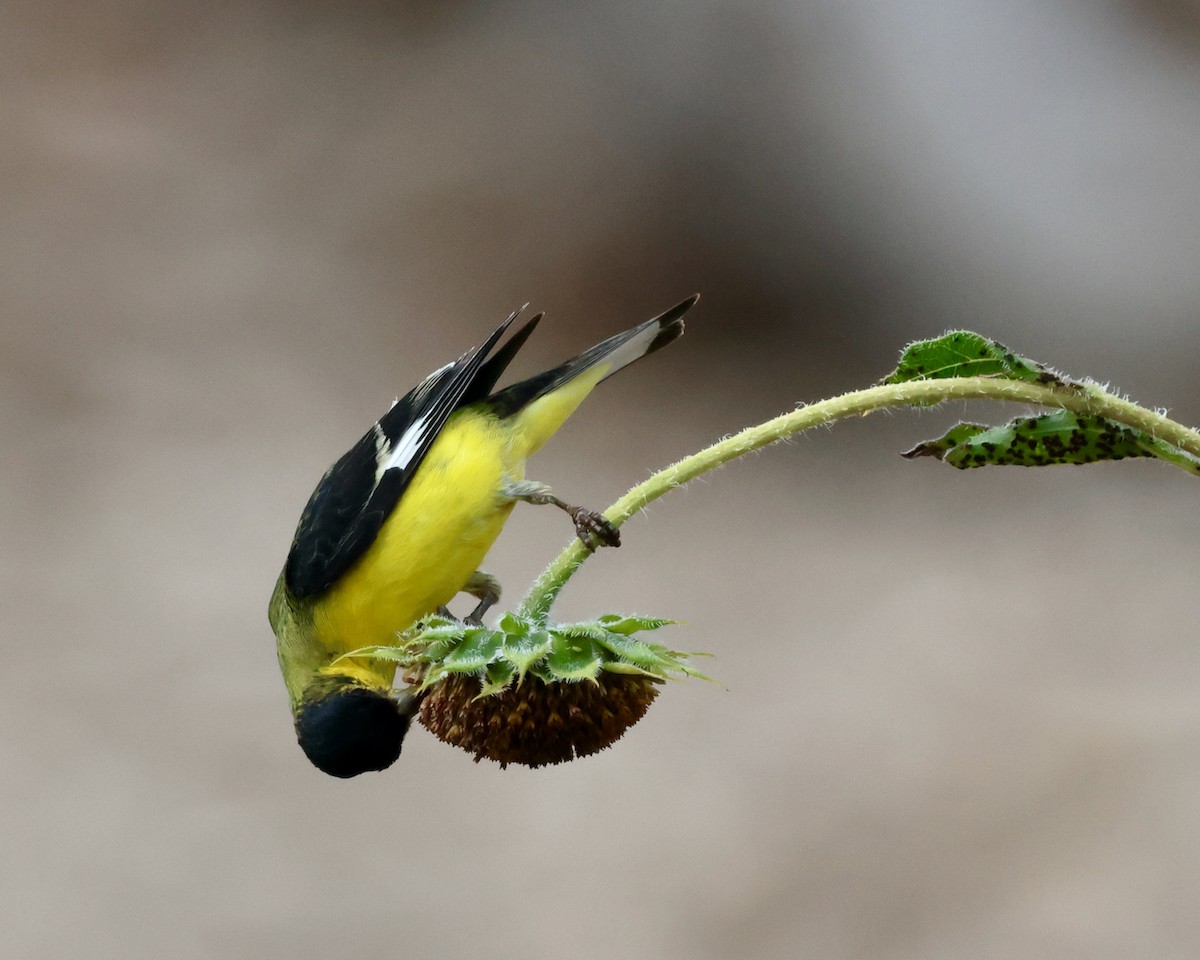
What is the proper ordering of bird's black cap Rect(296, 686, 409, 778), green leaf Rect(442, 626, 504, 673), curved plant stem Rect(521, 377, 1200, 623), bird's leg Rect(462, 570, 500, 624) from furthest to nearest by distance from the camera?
bird's leg Rect(462, 570, 500, 624) → bird's black cap Rect(296, 686, 409, 778) → green leaf Rect(442, 626, 504, 673) → curved plant stem Rect(521, 377, 1200, 623)

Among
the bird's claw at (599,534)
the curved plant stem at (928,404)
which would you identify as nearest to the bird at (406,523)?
the bird's claw at (599,534)

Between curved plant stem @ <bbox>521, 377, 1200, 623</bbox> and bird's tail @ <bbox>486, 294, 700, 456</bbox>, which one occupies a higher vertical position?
bird's tail @ <bbox>486, 294, 700, 456</bbox>

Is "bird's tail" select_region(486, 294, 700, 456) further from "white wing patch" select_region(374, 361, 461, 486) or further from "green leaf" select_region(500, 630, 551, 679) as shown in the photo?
"green leaf" select_region(500, 630, 551, 679)

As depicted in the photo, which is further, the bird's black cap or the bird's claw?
the bird's black cap

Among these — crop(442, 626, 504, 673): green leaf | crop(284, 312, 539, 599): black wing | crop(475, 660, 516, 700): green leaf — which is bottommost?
crop(475, 660, 516, 700): green leaf

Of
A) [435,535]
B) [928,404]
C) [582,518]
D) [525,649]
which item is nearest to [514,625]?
[525,649]

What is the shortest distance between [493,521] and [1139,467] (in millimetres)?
2735

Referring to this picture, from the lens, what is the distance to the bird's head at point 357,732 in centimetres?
115

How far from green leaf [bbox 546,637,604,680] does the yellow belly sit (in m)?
0.42

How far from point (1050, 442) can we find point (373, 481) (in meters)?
→ 0.75

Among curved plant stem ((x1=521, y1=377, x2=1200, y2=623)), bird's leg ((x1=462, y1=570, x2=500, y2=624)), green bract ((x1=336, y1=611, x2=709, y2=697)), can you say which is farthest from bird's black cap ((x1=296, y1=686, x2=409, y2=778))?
curved plant stem ((x1=521, y1=377, x2=1200, y2=623))

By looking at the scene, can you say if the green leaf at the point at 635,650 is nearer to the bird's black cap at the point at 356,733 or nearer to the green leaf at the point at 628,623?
the green leaf at the point at 628,623

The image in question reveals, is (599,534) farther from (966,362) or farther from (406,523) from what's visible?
(406,523)

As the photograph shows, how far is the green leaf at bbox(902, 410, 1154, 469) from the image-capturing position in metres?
0.75
